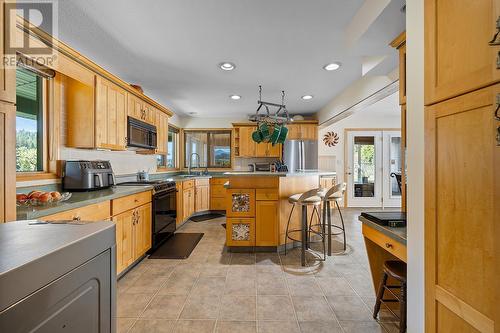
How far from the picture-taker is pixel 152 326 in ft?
5.76

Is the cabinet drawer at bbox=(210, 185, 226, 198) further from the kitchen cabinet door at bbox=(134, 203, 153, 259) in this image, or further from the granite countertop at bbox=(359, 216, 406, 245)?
the granite countertop at bbox=(359, 216, 406, 245)

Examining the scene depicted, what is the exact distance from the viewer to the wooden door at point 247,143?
5844 millimetres

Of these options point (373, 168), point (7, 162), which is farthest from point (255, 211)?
point (373, 168)

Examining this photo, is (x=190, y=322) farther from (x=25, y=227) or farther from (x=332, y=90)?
(x=332, y=90)

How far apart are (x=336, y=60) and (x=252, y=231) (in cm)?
245

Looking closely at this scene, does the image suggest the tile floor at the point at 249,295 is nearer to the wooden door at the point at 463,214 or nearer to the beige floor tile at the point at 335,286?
the beige floor tile at the point at 335,286

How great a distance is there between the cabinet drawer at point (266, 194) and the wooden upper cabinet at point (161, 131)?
2.06 m

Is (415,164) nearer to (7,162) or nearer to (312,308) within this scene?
(312,308)

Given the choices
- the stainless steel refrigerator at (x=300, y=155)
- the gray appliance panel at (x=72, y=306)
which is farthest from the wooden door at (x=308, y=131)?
the gray appliance panel at (x=72, y=306)

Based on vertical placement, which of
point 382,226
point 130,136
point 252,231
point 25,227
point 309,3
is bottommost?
point 252,231

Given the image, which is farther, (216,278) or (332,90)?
(332,90)

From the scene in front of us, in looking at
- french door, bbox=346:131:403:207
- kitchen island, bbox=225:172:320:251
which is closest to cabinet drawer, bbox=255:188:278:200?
kitchen island, bbox=225:172:320:251

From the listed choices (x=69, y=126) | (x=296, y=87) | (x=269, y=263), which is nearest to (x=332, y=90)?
(x=296, y=87)

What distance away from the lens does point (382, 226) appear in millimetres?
1613
